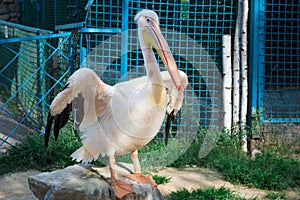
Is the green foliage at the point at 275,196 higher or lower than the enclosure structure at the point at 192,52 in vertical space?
lower

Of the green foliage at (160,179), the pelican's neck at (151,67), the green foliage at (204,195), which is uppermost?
the pelican's neck at (151,67)

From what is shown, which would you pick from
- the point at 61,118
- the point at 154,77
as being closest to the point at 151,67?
the point at 154,77

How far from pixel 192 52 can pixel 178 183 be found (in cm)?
217

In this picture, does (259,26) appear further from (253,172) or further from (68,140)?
(68,140)

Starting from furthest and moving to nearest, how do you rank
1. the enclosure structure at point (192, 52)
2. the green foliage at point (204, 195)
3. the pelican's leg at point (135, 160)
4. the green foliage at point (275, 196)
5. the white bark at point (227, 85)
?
the white bark at point (227, 85), the enclosure structure at point (192, 52), the green foliage at point (275, 196), the green foliage at point (204, 195), the pelican's leg at point (135, 160)

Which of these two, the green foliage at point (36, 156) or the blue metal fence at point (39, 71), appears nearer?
the green foliage at point (36, 156)

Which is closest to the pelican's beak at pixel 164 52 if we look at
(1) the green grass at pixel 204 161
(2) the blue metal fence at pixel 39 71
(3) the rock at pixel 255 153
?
(1) the green grass at pixel 204 161

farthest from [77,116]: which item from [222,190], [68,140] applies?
[68,140]

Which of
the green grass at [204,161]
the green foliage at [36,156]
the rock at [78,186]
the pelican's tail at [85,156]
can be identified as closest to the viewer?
the rock at [78,186]

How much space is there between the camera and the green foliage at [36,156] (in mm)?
5273

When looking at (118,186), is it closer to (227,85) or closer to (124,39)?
(124,39)

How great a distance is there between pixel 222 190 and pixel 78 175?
156 centimetres

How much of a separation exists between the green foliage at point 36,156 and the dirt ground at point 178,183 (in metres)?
0.15

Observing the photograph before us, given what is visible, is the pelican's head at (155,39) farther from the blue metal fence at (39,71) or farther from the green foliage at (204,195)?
the blue metal fence at (39,71)
